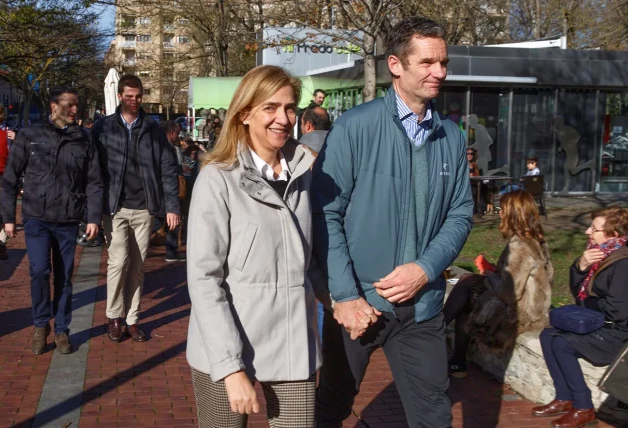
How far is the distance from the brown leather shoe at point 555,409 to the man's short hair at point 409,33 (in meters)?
2.81

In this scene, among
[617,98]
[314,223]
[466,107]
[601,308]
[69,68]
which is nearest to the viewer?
[314,223]

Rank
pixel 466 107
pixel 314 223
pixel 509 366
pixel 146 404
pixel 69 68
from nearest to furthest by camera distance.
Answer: pixel 314 223 < pixel 146 404 < pixel 509 366 < pixel 466 107 < pixel 69 68

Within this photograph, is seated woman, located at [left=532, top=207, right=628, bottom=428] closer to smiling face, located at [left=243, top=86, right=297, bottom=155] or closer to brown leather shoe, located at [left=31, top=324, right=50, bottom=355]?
smiling face, located at [left=243, top=86, right=297, bottom=155]

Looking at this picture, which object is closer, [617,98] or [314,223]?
[314,223]

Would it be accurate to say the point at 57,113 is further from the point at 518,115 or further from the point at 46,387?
the point at 518,115

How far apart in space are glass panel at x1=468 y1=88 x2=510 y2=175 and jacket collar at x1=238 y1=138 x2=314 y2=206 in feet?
54.8

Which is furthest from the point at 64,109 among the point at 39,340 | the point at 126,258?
the point at 39,340

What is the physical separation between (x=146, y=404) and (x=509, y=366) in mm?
2419

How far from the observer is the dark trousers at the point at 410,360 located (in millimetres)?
3256

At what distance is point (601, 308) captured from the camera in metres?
4.96

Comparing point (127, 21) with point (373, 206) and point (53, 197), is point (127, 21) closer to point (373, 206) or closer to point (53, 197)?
point (53, 197)

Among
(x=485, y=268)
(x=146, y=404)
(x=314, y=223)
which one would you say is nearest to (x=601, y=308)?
(x=485, y=268)

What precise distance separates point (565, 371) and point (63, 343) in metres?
3.67

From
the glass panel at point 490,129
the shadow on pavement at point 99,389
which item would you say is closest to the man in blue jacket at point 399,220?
the shadow on pavement at point 99,389
